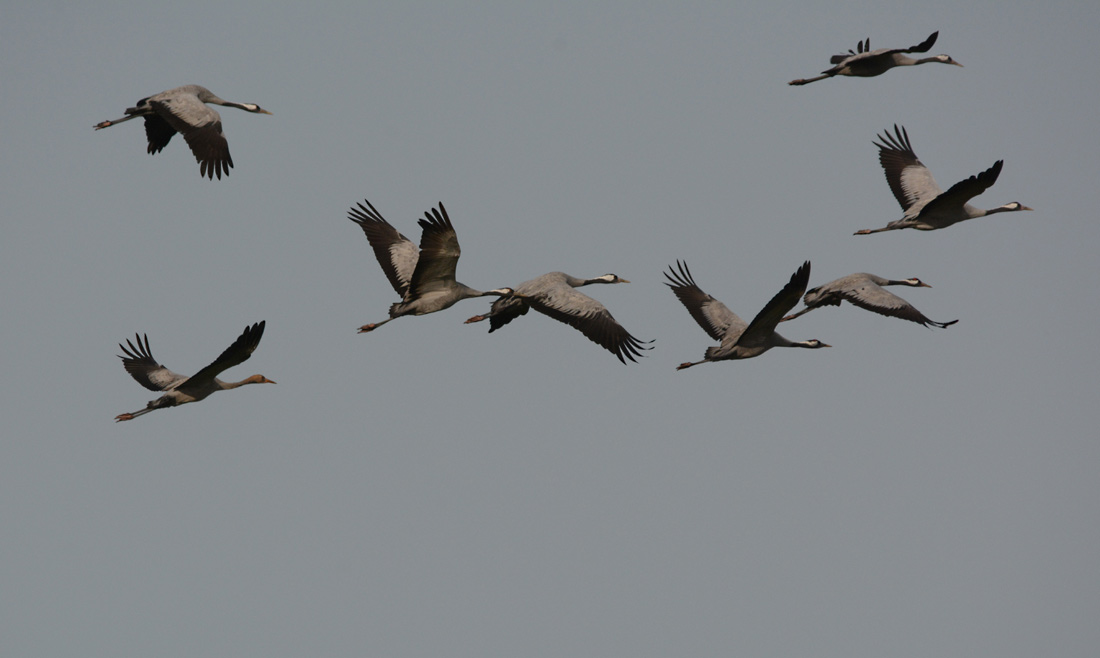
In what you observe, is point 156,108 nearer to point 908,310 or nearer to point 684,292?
point 684,292

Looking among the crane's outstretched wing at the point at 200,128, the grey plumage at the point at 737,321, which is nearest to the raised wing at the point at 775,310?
the grey plumage at the point at 737,321

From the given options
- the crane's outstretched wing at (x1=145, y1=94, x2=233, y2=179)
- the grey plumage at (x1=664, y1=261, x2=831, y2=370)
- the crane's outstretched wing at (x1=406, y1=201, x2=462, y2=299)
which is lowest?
the grey plumage at (x1=664, y1=261, x2=831, y2=370)

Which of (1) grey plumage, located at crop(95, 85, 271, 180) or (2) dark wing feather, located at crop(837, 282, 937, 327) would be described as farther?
(2) dark wing feather, located at crop(837, 282, 937, 327)

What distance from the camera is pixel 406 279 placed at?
20.4 m

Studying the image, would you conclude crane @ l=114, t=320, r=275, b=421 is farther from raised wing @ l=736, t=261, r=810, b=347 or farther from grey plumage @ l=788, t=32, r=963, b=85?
grey plumage @ l=788, t=32, r=963, b=85

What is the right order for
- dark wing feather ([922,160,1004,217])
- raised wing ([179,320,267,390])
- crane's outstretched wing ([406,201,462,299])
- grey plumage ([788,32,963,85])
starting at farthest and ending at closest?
grey plumage ([788,32,963,85]), dark wing feather ([922,160,1004,217]), crane's outstretched wing ([406,201,462,299]), raised wing ([179,320,267,390])

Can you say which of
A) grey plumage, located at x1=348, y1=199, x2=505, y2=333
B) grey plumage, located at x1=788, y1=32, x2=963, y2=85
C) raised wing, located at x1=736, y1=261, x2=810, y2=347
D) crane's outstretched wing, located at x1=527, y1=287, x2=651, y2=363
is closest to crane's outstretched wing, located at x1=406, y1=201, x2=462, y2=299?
grey plumage, located at x1=348, y1=199, x2=505, y2=333

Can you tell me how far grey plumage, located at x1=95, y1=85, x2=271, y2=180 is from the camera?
18.2 metres

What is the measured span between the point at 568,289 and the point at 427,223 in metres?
3.04

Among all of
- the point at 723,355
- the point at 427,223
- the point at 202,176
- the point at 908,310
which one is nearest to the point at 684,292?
the point at 723,355

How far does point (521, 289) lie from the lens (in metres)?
19.8

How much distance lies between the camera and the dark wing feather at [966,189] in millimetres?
19219

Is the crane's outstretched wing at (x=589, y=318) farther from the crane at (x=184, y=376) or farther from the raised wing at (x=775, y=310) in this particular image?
the crane at (x=184, y=376)

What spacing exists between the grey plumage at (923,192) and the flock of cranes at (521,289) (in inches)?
1.1
